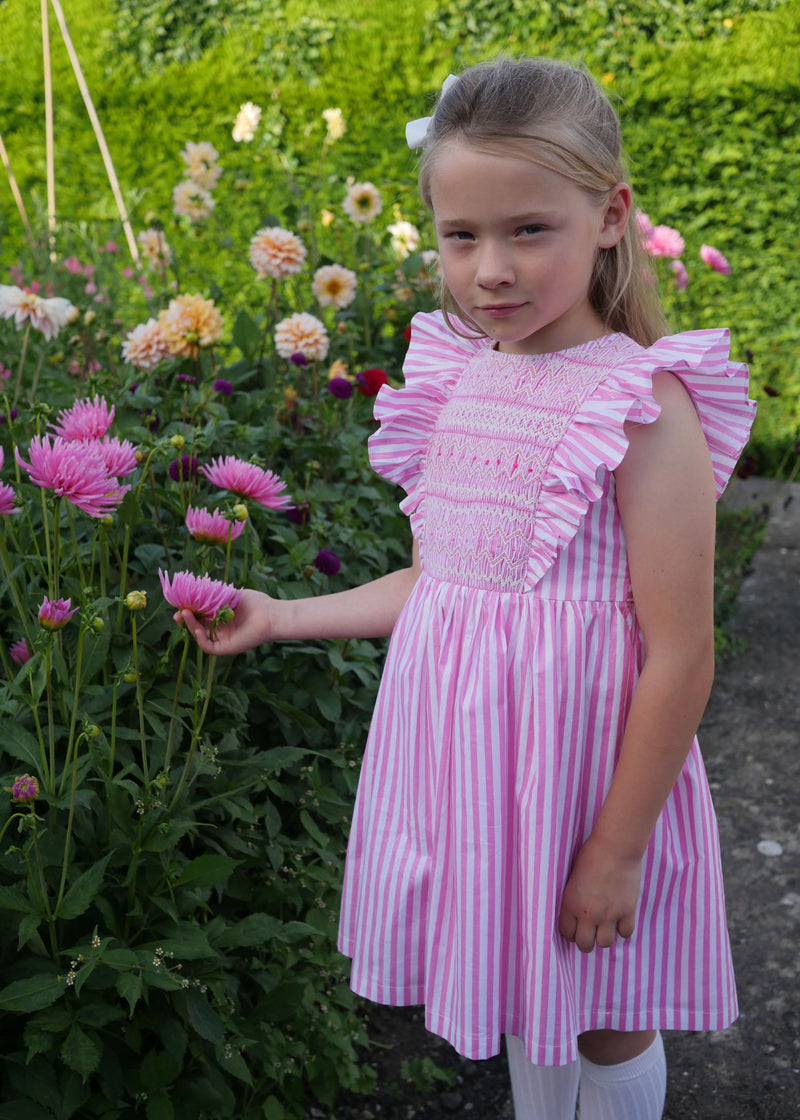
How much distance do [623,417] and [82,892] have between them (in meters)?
0.76

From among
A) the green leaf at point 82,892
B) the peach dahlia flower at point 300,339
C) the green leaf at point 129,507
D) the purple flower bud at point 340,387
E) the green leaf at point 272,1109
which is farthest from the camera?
the peach dahlia flower at point 300,339

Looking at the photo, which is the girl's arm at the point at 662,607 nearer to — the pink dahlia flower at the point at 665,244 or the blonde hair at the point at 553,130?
the blonde hair at the point at 553,130

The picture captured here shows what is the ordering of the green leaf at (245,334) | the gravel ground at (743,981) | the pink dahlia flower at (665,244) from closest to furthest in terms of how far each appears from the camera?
the gravel ground at (743,981) < the green leaf at (245,334) < the pink dahlia flower at (665,244)

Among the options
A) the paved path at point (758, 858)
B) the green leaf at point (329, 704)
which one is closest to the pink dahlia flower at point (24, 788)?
the green leaf at point (329, 704)

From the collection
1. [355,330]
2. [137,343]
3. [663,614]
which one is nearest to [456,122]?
[663,614]

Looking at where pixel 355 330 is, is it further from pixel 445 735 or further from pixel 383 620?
pixel 445 735

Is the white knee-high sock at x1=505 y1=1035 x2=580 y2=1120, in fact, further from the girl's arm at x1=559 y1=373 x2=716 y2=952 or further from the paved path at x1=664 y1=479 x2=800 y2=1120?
the paved path at x1=664 y1=479 x2=800 y2=1120

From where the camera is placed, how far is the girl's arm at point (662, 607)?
1.11m

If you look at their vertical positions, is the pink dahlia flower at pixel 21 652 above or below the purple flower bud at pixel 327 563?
above

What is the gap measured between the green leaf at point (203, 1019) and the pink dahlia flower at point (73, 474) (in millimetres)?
569

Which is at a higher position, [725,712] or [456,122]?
[456,122]

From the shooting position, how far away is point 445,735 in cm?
123

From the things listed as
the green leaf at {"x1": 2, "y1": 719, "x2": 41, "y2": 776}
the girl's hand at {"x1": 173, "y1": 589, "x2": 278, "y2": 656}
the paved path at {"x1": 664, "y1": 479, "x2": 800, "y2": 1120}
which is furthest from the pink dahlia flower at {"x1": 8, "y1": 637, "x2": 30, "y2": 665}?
the paved path at {"x1": 664, "y1": 479, "x2": 800, "y2": 1120}

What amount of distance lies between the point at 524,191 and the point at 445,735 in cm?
57
